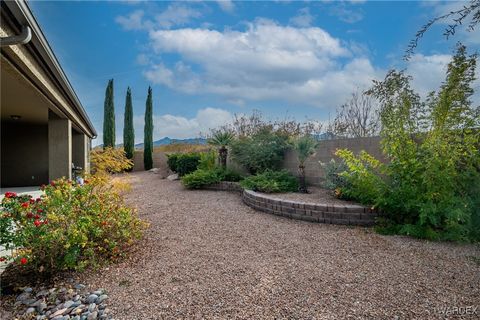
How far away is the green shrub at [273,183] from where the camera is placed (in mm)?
6695

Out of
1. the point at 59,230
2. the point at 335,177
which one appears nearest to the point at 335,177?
the point at 335,177

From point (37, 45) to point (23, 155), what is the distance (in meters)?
8.89

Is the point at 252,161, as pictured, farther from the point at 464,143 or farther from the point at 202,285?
the point at 202,285

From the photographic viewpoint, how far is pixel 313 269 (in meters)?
2.97

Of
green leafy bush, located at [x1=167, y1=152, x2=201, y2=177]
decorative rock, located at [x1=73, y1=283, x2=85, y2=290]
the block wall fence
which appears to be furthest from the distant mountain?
decorative rock, located at [x1=73, y1=283, x2=85, y2=290]

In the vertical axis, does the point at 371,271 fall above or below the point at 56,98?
below

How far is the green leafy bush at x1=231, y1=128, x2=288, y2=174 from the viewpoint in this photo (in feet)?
27.8

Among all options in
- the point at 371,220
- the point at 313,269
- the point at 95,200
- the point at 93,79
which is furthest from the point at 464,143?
the point at 93,79

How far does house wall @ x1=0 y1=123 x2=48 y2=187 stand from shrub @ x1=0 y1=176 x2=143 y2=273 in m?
8.51

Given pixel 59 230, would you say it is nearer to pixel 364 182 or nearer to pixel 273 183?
pixel 364 182

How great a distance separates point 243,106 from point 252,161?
6.24m

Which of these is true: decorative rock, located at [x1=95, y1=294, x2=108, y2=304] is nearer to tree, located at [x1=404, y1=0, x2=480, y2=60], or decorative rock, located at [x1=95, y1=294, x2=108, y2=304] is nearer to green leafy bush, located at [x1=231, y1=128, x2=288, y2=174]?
tree, located at [x1=404, y1=0, x2=480, y2=60]

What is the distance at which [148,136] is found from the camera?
19562 mm

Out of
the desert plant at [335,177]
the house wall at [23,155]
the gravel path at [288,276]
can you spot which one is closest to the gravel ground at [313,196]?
the desert plant at [335,177]
